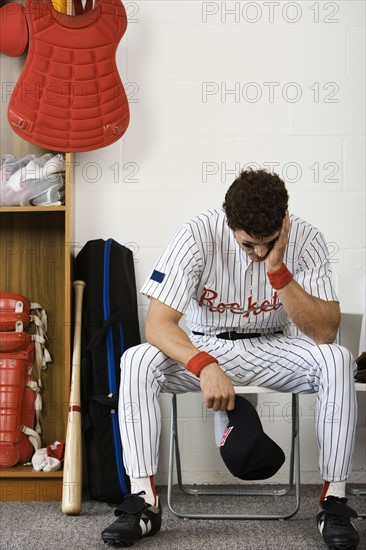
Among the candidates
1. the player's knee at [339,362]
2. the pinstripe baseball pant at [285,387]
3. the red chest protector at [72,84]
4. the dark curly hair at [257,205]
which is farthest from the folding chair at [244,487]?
the red chest protector at [72,84]

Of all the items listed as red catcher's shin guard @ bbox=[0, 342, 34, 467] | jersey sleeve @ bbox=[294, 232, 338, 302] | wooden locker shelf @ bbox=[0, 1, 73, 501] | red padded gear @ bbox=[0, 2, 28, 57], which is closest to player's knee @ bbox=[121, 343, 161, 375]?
jersey sleeve @ bbox=[294, 232, 338, 302]

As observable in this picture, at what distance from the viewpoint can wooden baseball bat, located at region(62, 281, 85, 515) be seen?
7.75ft

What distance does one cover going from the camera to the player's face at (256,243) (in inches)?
83.4

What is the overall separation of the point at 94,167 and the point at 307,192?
2.68ft

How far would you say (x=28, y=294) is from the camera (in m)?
2.93

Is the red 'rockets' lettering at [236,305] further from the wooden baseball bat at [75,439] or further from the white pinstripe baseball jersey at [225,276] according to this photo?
the wooden baseball bat at [75,439]

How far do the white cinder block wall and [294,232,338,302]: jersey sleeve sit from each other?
57 cm

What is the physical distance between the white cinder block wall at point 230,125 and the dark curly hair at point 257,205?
0.79 m

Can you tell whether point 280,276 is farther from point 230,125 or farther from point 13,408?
point 13,408

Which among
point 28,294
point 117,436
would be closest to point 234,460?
point 117,436

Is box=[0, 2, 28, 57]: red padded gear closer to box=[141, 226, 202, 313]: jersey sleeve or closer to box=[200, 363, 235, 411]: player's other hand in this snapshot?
box=[141, 226, 202, 313]: jersey sleeve

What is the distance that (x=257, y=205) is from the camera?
2068 millimetres

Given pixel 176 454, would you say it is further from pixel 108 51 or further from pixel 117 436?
pixel 108 51

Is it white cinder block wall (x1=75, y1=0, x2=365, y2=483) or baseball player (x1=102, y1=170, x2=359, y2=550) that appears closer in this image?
baseball player (x1=102, y1=170, x2=359, y2=550)
